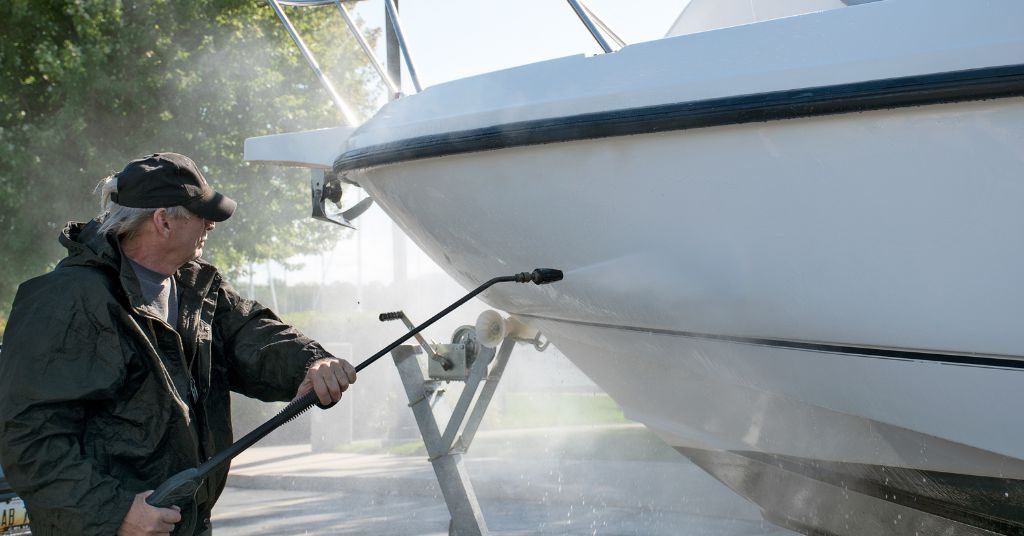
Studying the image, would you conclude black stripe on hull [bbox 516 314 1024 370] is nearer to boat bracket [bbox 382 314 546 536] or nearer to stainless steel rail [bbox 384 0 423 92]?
boat bracket [bbox 382 314 546 536]

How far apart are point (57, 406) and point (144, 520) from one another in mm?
265

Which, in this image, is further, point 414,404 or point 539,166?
point 414,404

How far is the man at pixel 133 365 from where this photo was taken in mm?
1854

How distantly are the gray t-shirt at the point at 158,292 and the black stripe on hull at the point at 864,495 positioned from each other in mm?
1871

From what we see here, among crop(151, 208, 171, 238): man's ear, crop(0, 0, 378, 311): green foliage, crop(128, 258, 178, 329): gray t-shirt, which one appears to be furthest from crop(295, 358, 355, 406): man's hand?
crop(0, 0, 378, 311): green foliage

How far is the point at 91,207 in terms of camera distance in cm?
1099

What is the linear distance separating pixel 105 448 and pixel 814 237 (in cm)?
160

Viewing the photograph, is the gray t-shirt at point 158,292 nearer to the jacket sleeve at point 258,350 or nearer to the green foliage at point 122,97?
the jacket sleeve at point 258,350

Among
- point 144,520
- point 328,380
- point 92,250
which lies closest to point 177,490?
point 144,520

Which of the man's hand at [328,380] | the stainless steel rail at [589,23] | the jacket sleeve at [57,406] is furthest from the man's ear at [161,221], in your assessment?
the stainless steel rail at [589,23]

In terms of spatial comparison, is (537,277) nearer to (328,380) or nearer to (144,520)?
(328,380)

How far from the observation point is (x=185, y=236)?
2.18 metres

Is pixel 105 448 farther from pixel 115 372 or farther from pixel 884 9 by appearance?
pixel 884 9

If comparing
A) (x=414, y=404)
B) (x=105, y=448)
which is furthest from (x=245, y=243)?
(x=105, y=448)
